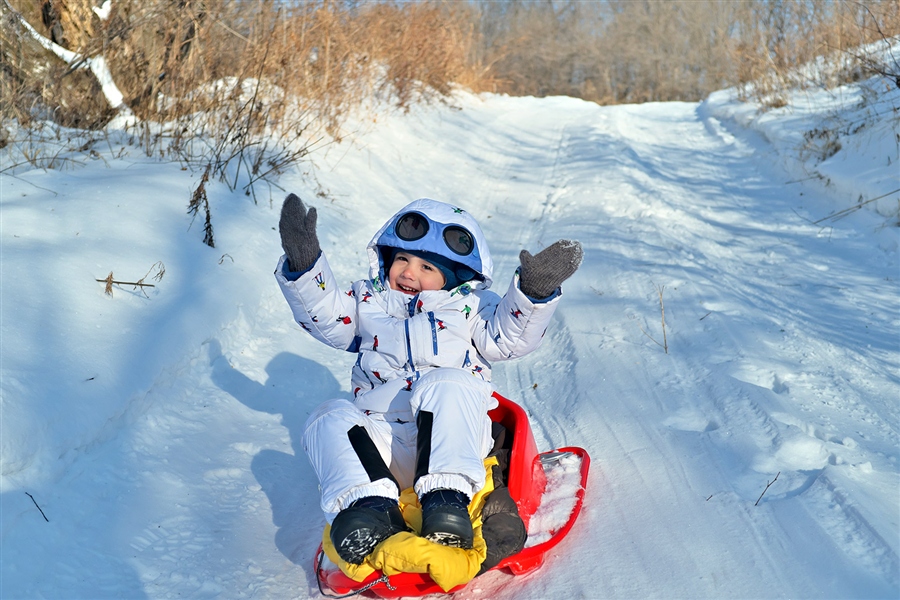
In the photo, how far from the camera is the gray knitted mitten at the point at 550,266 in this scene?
219 cm

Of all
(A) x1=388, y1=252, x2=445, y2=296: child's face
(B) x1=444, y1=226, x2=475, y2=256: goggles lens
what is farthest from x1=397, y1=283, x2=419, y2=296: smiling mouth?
(B) x1=444, y1=226, x2=475, y2=256: goggles lens

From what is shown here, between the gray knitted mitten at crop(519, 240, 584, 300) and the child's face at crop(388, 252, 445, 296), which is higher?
the gray knitted mitten at crop(519, 240, 584, 300)

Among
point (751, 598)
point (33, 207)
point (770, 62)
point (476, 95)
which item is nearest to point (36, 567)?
point (751, 598)

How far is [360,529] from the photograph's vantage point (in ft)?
5.99

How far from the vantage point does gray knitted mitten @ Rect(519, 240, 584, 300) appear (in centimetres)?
219

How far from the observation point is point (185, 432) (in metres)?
2.76

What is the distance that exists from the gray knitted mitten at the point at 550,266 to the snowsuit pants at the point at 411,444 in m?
0.37

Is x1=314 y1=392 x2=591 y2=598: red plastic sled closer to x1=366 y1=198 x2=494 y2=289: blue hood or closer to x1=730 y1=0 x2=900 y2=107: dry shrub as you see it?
x1=366 y1=198 x2=494 y2=289: blue hood

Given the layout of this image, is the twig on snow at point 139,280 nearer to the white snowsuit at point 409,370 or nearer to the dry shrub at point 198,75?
the white snowsuit at point 409,370

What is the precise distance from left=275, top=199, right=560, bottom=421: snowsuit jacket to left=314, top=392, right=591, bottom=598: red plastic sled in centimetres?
25

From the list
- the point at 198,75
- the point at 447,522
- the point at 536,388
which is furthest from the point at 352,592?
the point at 198,75

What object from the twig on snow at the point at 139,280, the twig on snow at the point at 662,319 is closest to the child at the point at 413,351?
the twig on snow at the point at 662,319

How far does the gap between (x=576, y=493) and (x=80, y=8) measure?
15.8ft

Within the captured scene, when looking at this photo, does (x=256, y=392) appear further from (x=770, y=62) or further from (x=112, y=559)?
(x=770, y=62)
